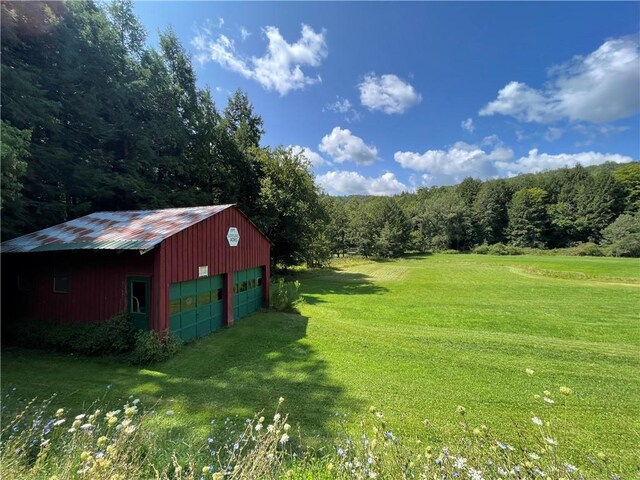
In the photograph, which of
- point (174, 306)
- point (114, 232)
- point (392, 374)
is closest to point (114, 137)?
point (114, 232)

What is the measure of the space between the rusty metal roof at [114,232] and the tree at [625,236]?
59.5 meters

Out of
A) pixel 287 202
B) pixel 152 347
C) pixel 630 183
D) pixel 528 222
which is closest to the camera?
pixel 152 347

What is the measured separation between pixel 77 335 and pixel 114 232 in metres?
2.99

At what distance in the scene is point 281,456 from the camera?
11.1 ft

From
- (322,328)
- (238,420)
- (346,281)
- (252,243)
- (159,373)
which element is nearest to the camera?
(238,420)

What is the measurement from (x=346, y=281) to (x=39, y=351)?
65.5ft

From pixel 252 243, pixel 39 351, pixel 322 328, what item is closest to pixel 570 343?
pixel 322 328

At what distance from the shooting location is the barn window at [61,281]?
8.98 m

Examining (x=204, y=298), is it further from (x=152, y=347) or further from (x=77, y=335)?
(x=77, y=335)

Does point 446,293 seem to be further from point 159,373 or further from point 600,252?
point 600,252

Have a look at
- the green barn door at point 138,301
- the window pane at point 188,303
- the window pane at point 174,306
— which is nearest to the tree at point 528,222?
the window pane at point 188,303

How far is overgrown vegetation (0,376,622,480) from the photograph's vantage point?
2.34 metres

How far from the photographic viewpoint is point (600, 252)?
48406 mm

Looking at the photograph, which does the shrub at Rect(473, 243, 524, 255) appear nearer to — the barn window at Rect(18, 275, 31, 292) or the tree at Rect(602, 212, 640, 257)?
the tree at Rect(602, 212, 640, 257)
